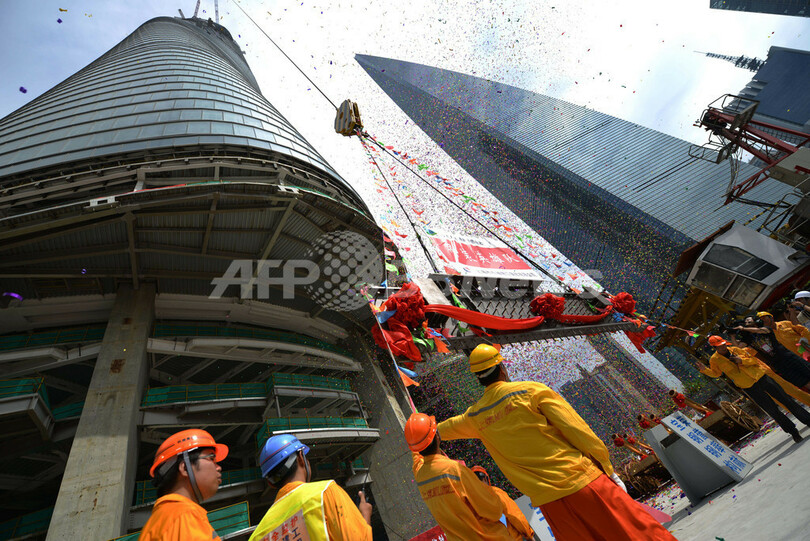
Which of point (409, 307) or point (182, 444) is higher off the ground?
point (409, 307)

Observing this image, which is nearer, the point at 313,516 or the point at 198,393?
the point at 313,516

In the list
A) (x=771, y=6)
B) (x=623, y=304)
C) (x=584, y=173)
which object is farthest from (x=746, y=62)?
(x=623, y=304)

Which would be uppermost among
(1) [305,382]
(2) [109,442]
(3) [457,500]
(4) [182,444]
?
(1) [305,382]

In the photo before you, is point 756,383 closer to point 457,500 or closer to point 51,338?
point 457,500

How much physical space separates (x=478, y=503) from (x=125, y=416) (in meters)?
8.99

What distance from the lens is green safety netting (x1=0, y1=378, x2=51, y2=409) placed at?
733 centimetres

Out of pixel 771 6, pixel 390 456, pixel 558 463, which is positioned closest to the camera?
pixel 558 463

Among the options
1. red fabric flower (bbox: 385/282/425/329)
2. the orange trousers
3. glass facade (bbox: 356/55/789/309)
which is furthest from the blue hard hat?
glass facade (bbox: 356/55/789/309)

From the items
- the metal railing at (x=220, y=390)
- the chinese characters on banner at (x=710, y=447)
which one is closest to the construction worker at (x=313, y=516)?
the chinese characters on banner at (x=710, y=447)

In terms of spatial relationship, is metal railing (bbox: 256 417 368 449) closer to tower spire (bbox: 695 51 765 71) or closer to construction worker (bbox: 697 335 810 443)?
construction worker (bbox: 697 335 810 443)

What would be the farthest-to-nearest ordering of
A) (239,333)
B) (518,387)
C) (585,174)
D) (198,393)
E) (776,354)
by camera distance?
(585,174) < (239,333) < (198,393) < (776,354) < (518,387)

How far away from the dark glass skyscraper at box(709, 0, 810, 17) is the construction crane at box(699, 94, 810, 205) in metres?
54.3

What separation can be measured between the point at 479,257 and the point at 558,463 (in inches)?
278

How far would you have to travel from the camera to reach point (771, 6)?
49.8 metres
